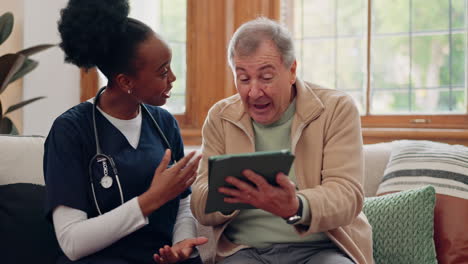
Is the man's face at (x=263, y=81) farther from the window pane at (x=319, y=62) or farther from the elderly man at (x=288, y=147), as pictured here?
the window pane at (x=319, y=62)

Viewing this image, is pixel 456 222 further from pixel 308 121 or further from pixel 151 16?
pixel 151 16

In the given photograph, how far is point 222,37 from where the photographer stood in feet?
11.1

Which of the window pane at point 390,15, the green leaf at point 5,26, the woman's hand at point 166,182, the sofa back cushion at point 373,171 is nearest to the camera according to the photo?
the woman's hand at point 166,182

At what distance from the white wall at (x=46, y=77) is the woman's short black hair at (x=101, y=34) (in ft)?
5.59

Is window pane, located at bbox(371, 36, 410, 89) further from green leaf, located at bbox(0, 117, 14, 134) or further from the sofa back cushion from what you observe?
green leaf, located at bbox(0, 117, 14, 134)

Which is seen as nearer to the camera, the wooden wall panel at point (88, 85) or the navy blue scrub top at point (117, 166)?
the navy blue scrub top at point (117, 166)

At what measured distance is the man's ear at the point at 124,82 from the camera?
178 centimetres

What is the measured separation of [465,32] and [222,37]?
1405mm

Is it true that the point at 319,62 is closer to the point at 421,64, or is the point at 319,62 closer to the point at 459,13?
the point at 421,64

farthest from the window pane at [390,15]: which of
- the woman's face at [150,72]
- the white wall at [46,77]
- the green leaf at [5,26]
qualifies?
the green leaf at [5,26]

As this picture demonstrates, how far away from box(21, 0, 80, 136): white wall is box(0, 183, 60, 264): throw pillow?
160 centimetres

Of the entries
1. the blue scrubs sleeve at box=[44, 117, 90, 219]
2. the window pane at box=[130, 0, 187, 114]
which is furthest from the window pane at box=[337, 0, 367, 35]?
the blue scrubs sleeve at box=[44, 117, 90, 219]

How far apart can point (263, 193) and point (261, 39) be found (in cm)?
54

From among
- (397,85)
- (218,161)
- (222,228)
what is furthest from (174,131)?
(397,85)
